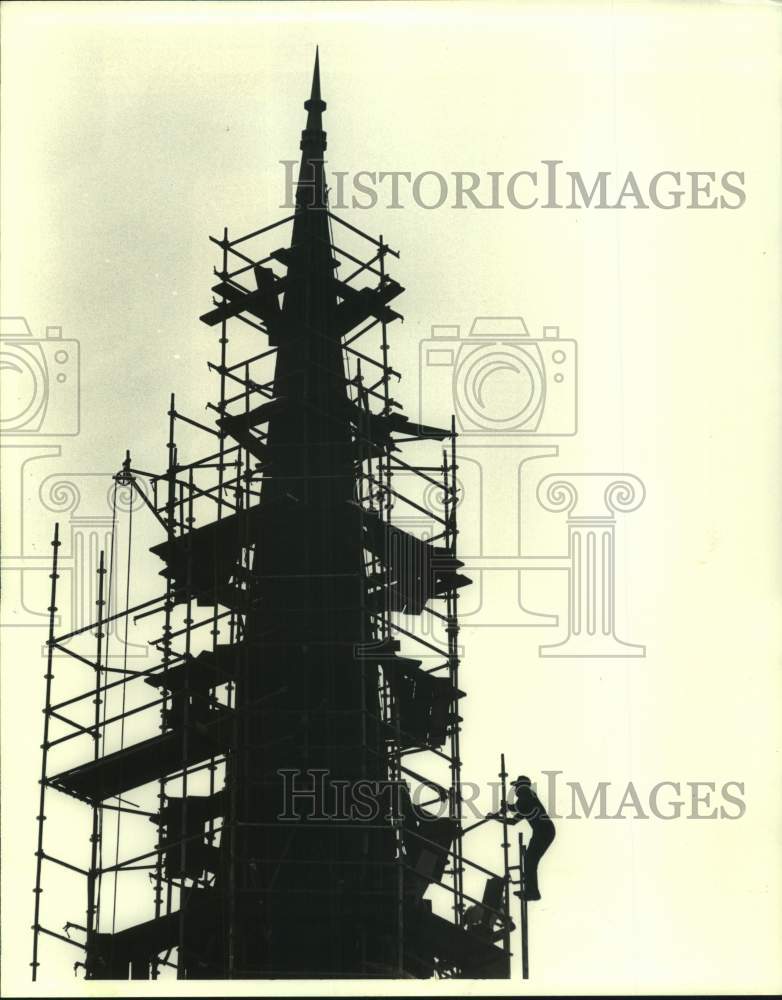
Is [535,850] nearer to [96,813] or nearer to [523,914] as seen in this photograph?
[523,914]

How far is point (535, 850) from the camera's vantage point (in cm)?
3581

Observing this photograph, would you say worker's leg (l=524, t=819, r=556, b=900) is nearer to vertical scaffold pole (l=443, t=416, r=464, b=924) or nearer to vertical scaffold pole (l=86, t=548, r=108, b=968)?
vertical scaffold pole (l=443, t=416, r=464, b=924)

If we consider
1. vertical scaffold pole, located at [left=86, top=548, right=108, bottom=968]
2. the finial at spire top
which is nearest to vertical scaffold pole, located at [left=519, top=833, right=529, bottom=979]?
vertical scaffold pole, located at [left=86, top=548, right=108, bottom=968]

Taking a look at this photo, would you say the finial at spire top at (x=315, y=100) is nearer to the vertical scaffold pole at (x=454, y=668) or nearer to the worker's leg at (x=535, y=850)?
the vertical scaffold pole at (x=454, y=668)

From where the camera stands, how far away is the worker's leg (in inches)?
1399

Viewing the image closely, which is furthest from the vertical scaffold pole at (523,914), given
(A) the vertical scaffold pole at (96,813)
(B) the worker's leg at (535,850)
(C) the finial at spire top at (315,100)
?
(C) the finial at spire top at (315,100)

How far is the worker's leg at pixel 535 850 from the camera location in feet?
117

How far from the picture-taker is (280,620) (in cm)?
3697

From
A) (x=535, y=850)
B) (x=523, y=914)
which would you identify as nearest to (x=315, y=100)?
(x=535, y=850)

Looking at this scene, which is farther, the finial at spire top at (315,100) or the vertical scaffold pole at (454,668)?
the finial at spire top at (315,100)

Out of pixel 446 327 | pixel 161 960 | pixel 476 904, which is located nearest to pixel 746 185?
pixel 446 327

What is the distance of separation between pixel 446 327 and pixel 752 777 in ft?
30.0

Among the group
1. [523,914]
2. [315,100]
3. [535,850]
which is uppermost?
[315,100]

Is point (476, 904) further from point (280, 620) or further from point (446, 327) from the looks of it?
point (446, 327)
